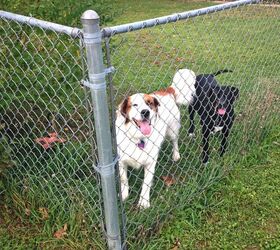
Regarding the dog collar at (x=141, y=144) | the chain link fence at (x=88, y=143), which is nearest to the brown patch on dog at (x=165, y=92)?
the chain link fence at (x=88, y=143)

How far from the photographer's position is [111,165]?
6.92ft

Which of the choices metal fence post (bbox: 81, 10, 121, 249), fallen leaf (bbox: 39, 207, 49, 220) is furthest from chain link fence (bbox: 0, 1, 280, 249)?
metal fence post (bbox: 81, 10, 121, 249)

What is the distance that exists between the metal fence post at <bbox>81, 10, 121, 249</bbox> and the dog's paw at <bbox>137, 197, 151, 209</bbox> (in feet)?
2.07

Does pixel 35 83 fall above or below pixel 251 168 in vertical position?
above

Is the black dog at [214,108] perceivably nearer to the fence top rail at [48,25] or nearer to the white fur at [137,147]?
the white fur at [137,147]

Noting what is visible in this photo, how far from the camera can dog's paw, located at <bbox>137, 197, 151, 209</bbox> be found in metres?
3.01

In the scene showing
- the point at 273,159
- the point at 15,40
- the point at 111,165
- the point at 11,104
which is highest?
the point at 15,40

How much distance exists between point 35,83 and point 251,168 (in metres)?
2.08

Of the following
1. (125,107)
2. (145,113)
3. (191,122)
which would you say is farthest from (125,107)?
(191,122)

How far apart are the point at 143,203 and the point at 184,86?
4.46 ft

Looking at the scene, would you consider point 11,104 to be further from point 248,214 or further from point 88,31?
point 248,214

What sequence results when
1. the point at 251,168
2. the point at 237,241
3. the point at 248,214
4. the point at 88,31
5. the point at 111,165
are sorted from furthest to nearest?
the point at 251,168, the point at 248,214, the point at 237,241, the point at 111,165, the point at 88,31

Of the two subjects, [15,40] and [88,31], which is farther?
[15,40]

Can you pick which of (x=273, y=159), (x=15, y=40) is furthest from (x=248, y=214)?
(x=15, y=40)
